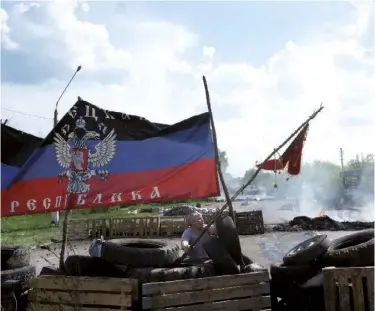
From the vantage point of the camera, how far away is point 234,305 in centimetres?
557

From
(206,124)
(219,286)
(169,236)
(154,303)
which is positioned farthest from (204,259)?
(169,236)

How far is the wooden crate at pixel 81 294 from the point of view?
213 inches

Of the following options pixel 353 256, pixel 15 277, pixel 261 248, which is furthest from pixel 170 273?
pixel 261 248

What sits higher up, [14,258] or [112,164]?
[112,164]

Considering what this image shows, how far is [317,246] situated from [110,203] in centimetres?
309

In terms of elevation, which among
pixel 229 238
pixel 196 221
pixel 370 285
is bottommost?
pixel 370 285

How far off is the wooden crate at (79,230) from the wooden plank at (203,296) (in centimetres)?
1742

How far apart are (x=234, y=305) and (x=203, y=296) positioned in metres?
0.41

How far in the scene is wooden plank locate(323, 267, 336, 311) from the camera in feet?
18.6

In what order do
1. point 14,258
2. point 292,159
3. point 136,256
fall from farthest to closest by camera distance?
point 14,258 → point 292,159 → point 136,256

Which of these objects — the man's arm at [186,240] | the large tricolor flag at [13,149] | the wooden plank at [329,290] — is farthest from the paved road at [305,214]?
the large tricolor flag at [13,149]

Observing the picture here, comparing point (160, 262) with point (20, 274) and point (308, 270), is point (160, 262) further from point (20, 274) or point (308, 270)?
point (20, 274)

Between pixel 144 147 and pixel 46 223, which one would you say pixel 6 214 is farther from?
pixel 46 223

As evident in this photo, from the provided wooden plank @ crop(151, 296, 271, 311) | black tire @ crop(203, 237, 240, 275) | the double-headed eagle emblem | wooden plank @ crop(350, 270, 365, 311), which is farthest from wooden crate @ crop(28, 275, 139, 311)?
wooden plank @ crop(350, 270, 365, 311)
